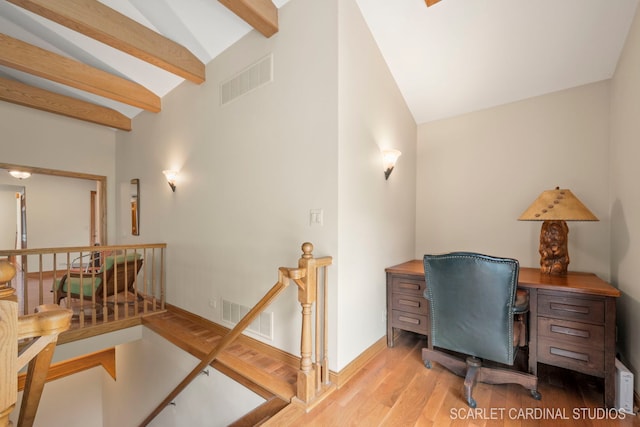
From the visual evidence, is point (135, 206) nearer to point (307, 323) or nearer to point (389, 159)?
point (307, 323)

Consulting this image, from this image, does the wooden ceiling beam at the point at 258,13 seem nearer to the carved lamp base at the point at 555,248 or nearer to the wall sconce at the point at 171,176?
the wall sconce at the point at 171,176

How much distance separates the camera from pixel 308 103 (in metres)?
2.35

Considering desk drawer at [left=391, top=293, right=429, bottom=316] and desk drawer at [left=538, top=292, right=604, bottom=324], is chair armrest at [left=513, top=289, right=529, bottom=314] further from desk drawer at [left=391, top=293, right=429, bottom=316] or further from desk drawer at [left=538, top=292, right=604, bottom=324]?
desk drawer at [left=391, top=293, right=429, bottom=316]

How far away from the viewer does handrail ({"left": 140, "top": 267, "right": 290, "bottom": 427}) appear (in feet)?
6.25

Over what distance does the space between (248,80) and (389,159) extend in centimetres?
167

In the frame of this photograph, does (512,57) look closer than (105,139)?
Yes

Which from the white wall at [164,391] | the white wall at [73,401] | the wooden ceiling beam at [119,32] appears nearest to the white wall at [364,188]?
the white wall at [164,391]

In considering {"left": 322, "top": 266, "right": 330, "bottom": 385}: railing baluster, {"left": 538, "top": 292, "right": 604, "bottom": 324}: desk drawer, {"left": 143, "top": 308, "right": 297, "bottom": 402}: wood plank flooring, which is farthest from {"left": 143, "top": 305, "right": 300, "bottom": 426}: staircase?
{"left": 538, "top": 292, "right": 604, "bottom": 324}: desk drawer

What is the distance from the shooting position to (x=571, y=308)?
1961 mm

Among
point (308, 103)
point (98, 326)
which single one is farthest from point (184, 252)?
point (308, 103)

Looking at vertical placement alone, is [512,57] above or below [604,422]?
above

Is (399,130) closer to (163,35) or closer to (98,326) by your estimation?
(163,35)

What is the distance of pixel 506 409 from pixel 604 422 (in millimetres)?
533

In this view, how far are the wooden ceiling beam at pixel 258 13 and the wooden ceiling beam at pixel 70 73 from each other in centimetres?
247
